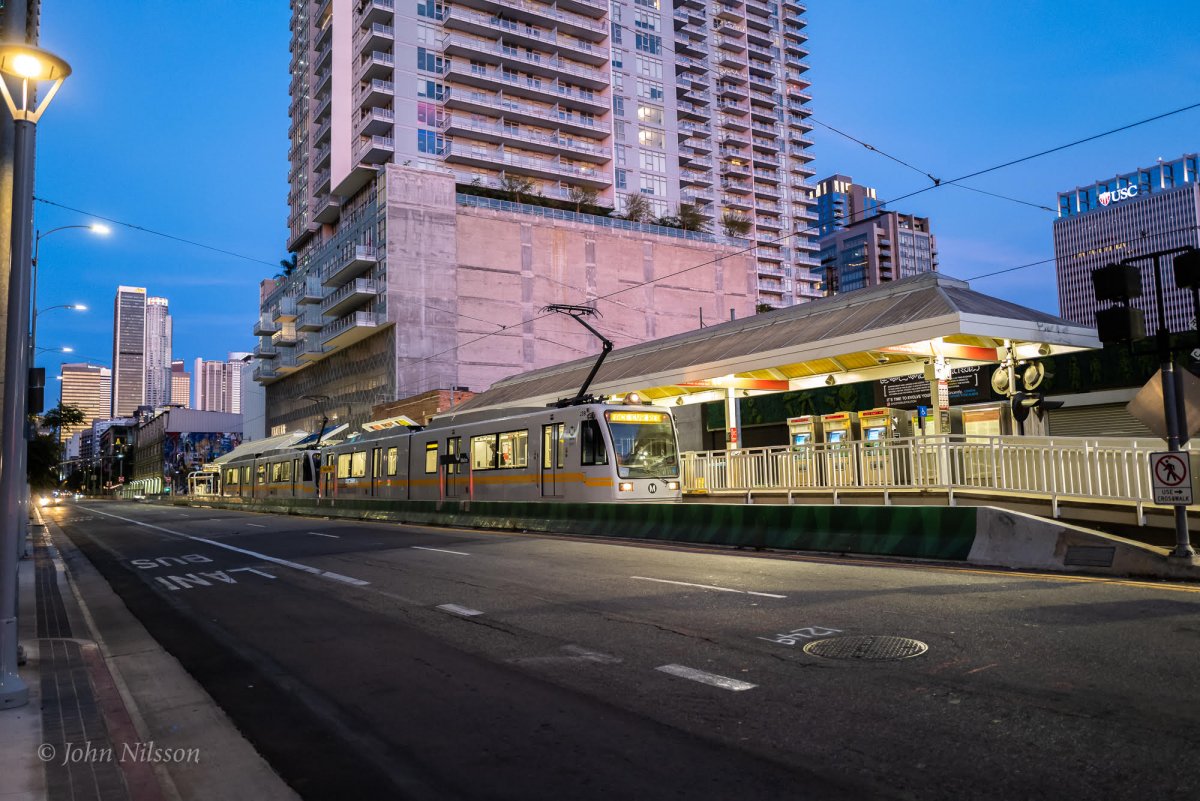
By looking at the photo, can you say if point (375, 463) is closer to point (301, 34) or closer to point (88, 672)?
point (88, 672)

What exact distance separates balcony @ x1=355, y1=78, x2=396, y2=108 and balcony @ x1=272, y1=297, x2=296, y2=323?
77.5 ft

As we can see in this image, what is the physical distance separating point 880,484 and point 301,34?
103 m

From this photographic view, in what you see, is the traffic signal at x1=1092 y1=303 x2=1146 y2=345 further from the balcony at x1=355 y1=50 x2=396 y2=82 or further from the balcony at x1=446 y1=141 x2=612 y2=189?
the balcony at x1=355 y1=50 x2=396 y2=82

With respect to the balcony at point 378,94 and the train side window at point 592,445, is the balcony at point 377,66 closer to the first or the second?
the balcony at point 378,94

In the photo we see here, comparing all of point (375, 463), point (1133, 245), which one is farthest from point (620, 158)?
point (1133, 245)

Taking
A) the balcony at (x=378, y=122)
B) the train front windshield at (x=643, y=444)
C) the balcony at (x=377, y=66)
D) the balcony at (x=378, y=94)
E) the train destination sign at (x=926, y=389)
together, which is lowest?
the train front windshield at (x=643, y=444)

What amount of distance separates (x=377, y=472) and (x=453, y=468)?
736 centimetres

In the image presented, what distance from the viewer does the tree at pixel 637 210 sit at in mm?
83125

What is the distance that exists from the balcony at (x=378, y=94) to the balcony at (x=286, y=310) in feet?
77.5

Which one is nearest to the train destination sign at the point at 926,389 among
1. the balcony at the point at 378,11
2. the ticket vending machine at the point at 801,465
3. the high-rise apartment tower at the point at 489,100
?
the ticket vending machine at the point at 801,465

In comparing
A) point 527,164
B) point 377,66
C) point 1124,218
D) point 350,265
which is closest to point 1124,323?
point 350,265

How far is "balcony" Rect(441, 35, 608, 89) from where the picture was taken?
79.3 metres

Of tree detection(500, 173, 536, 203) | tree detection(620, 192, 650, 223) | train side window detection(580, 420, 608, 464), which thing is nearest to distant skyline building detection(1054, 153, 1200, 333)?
tree detection(620, 192, 650, 223)

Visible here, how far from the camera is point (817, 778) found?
4230mm
